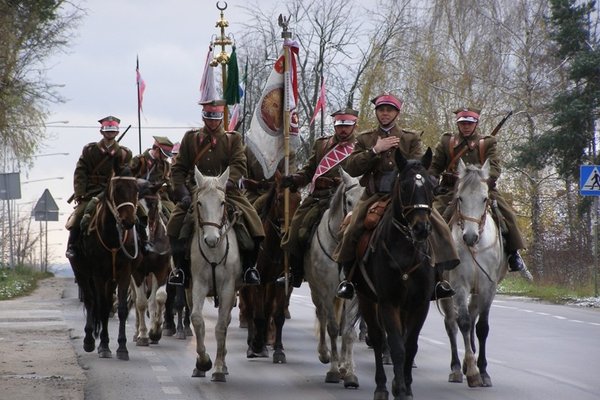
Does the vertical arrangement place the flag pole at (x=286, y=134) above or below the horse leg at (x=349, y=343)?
above

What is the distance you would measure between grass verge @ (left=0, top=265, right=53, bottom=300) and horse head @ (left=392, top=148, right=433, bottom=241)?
86.5 feet

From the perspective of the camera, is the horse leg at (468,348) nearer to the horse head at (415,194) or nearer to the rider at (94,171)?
the horse head at (415,194)

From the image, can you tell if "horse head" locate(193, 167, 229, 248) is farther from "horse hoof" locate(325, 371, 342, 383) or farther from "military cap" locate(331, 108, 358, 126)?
"military cap" locate(331, 108, 358, 126)

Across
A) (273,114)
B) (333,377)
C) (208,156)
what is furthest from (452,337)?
(273,114)

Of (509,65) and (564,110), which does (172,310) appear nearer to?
(564,110)

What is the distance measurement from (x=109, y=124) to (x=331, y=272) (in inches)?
183

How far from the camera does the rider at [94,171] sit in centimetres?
1886

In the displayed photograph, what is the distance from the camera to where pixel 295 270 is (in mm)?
17188

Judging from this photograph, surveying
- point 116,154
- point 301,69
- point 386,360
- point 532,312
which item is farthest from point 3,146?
point 386,360

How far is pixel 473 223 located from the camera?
15719 millimetres

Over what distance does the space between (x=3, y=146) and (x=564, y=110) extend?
59.7 ft

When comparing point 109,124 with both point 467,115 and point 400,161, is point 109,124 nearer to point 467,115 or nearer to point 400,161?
point 467,115

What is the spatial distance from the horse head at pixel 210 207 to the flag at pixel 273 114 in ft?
9.79

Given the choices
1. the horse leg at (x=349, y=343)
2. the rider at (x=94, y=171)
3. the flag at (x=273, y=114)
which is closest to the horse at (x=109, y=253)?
the rider at (x=94, y=171)
